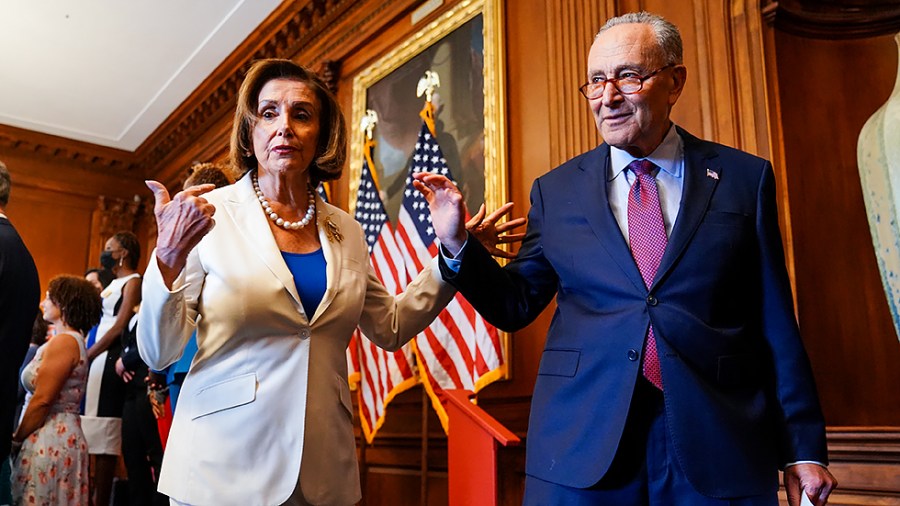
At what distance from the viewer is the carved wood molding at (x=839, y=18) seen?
3027 mm

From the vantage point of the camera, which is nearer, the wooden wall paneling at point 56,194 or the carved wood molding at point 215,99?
the carved wood molding at point 215,99

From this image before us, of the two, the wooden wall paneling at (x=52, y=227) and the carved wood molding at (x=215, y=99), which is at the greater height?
the carved wood molding at (x=215, y=99)

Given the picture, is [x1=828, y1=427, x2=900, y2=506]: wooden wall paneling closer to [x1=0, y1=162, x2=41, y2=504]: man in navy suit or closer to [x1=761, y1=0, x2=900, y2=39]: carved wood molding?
[x1=761, y1=0, x2=900, y2=39]: carved wood molding

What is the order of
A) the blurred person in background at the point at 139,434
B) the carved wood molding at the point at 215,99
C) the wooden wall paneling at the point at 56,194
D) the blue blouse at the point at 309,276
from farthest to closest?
the wooden wall paneling at the point at 56,194 < the carved wood molding at the point at 215,99 < the blurred person in background at the point at 139,434 < the blue blouse at the point at 309,276

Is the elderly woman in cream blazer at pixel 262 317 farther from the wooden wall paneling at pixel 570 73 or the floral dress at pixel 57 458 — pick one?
the floral dress at pixel 57 458

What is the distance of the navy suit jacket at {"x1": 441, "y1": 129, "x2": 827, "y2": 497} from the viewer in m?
1.46

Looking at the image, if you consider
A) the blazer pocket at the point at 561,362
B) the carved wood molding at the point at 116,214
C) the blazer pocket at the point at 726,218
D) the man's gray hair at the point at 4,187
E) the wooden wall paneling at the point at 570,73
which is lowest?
the blazer pocket at the point at 561,362

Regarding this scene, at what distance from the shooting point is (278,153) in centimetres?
205

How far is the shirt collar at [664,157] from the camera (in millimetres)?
1750

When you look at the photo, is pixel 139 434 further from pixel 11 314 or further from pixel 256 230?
pixel 256 230

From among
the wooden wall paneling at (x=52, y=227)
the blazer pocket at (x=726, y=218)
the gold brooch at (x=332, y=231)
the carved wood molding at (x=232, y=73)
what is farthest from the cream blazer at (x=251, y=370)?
the wooden wall paneling at (x=52, y=227)

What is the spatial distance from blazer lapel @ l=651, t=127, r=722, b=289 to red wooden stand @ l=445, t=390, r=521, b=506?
1.04 metres

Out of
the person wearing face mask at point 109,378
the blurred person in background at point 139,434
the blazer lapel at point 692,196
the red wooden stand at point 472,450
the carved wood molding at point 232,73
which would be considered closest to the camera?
the blazer lapel at point 692,196

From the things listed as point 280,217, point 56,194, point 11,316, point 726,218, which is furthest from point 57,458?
point 56,194
